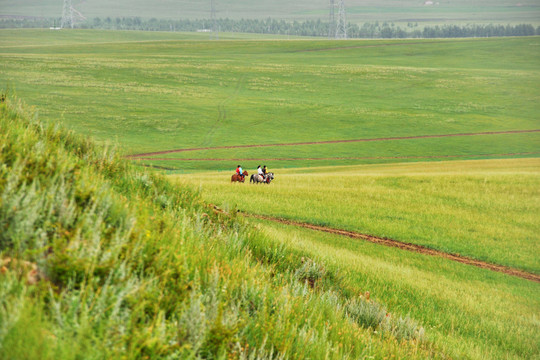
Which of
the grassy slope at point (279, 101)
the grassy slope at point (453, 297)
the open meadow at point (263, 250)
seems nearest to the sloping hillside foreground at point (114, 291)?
the open meadow at point (263, 250)

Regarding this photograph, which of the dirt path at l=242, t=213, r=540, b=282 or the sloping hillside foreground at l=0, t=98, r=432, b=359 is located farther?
the dirt path at l=242, t=213, r=540, b=282

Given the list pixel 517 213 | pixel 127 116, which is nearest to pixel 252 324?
pixel 517 213

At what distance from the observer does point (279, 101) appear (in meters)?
96.9

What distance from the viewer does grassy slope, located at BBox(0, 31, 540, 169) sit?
72812 mm

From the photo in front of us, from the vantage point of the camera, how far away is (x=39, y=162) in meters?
4.77

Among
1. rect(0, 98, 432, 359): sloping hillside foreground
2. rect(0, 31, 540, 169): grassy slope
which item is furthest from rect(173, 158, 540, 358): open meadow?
rect(0, 31, 540, 169): grassy slope

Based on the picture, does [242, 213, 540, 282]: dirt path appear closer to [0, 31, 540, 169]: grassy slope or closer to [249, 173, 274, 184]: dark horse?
[249, 173, 274, 184]: dark horse

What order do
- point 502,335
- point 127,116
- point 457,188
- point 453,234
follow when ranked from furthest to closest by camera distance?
point 127,116, point 457,188, point 453,234, point 502,335

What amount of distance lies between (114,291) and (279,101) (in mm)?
94833

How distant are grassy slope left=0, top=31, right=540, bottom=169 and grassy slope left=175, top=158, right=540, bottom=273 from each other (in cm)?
3289

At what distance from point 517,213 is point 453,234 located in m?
5.72

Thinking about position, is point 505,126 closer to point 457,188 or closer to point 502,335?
point 457,188

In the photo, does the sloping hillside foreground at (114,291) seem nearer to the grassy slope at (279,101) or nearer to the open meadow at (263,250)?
the open meadow at (263,250)

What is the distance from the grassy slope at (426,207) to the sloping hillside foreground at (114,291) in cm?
1070
